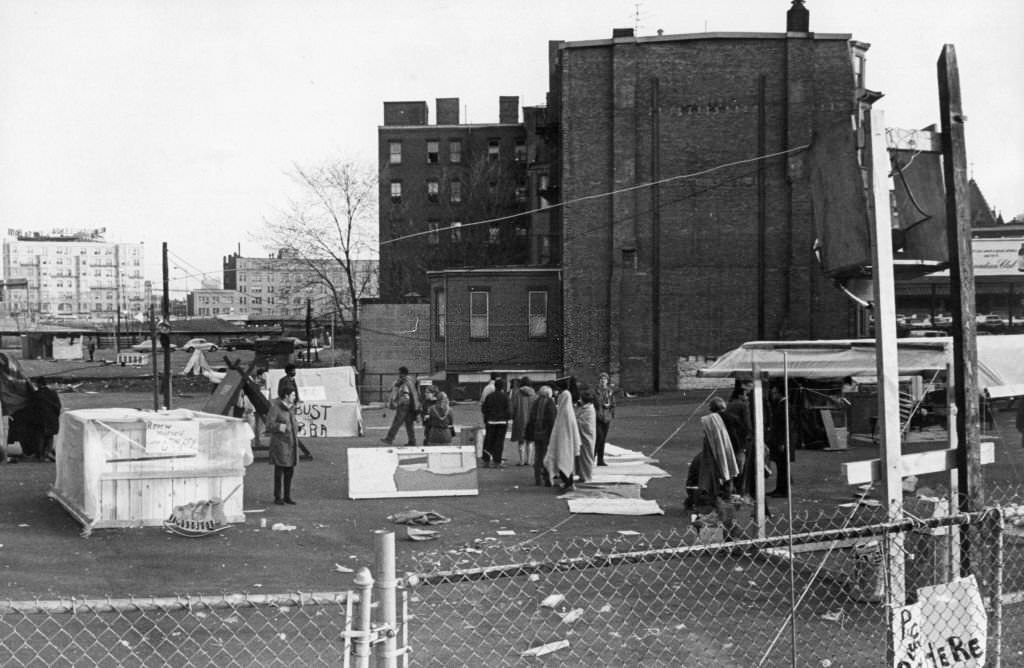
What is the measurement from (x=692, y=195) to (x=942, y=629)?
36735 mm

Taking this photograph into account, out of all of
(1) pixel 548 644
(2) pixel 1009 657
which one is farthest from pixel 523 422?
(2) pixel 1009 657

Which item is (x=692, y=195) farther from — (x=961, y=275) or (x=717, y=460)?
(x=961, y=275)

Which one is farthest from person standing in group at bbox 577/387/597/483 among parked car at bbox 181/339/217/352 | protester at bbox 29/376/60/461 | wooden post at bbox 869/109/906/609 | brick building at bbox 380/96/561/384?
parked car at bbox 181/339/217/352

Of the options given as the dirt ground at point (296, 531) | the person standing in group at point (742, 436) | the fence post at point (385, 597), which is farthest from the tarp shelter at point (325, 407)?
the fence post at point (385, 597)

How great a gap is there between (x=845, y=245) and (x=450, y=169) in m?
75.8

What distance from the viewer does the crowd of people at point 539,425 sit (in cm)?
1702

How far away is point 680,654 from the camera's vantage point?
7781 mm

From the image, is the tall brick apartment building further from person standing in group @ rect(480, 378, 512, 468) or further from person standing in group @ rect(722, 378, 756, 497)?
person standing in group @ rect(722, 378, 756, 497)

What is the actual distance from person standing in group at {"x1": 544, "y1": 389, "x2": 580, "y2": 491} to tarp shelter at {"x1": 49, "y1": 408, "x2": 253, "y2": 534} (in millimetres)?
5389

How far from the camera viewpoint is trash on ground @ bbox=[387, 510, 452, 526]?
44.8 feet

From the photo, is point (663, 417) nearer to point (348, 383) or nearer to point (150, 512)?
point (348, 383)

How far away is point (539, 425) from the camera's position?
18.1 m

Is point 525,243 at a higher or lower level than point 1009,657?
higher

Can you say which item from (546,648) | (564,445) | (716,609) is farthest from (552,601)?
(564,445)
